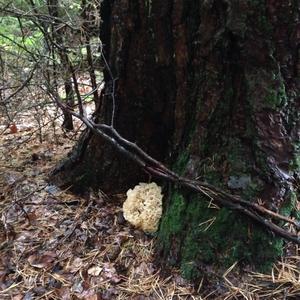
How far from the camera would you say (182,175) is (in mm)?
2064

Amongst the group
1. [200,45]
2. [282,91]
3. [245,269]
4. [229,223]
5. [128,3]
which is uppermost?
[128,3]

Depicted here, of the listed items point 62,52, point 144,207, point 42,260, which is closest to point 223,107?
point 144,207

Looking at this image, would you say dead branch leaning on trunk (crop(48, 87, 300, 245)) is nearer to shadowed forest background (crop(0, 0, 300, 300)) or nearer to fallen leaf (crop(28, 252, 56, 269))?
shadowed forest background (crop(0, 0, 300, 300))

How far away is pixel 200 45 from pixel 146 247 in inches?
45.0

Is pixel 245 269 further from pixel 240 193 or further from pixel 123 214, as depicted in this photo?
pixel 123 214

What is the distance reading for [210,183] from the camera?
1.93 meters

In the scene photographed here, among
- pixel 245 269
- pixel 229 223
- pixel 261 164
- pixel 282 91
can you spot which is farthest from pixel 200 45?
pixel 245 269

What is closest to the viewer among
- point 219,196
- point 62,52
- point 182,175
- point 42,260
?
point 219,196

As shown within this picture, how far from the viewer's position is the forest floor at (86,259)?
1.75 m

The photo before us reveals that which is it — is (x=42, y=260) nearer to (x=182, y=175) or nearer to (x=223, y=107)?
(x=182, y=175)

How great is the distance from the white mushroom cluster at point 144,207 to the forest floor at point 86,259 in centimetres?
7

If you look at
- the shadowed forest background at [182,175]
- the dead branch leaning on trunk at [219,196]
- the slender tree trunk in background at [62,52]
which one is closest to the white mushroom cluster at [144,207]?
the shadowed forest background at [182,175]

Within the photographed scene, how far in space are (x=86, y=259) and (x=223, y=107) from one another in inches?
44.7

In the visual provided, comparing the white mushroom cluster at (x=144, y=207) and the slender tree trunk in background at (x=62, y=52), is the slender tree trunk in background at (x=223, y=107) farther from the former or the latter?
the slender tree trunk in background at (x=62, y=52)
